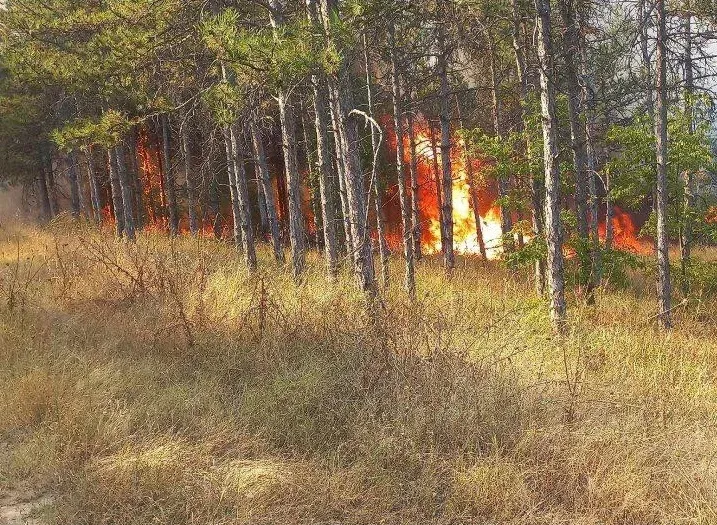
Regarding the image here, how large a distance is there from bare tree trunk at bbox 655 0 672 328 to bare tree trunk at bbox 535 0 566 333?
6.85 ft

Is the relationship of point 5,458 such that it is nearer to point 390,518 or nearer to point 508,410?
point 390,518

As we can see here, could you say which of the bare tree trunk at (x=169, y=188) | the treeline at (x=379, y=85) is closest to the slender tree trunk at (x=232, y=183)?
the treeline at (x=379, y=85)

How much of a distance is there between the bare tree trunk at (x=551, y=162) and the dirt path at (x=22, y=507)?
588cm

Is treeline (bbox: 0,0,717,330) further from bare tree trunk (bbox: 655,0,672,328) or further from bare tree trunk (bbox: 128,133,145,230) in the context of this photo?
bare tree trunk (bbox: 128,133,145,230)

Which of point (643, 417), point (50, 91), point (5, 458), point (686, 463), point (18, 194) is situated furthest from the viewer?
point (18, 194)

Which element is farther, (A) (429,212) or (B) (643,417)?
(A) (429,212)

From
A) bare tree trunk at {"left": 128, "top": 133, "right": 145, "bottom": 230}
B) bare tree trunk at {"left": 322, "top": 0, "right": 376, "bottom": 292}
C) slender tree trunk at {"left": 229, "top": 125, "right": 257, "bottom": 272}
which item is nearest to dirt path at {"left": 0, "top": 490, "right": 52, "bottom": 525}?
bare tree trunk at {"left": 322, "top": 0, "right": 376, "bottom": 292}

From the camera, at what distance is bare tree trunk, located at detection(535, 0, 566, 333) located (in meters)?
6.98

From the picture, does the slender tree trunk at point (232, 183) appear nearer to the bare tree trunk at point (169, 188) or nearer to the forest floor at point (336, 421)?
the bare tree trunk at point (169, 188)

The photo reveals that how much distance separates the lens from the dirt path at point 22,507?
10.5 feet

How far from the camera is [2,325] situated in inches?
232

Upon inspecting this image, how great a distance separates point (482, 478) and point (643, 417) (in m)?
1.68

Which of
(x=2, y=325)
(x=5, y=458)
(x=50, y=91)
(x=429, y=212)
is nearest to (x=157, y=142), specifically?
(x=50, y=91)

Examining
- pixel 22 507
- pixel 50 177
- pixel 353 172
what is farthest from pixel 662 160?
pixel 50 177
